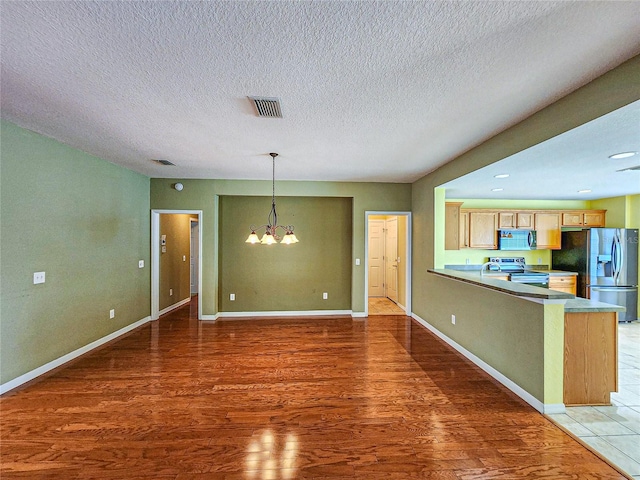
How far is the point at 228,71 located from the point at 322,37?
0.68 meters

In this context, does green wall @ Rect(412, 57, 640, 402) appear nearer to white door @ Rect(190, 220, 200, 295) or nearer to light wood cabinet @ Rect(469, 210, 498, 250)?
light wood cabinet @ Rect(469, 210, 498, 250)

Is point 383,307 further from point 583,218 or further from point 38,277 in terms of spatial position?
point 38,277

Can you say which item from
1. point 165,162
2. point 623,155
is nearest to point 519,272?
point 623,155

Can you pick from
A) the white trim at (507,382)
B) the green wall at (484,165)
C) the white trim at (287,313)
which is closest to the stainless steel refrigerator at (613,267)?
the green wall at (484,165)

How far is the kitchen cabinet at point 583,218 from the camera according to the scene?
579 cm

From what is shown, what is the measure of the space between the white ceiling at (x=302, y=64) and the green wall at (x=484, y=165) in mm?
105

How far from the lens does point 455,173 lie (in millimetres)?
3828

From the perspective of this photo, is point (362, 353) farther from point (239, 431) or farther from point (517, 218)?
point (517, 218)

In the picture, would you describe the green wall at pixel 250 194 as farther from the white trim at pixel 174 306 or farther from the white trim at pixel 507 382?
the white trim at pixel 507 382

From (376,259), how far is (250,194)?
160 inches

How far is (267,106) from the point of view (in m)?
2.34

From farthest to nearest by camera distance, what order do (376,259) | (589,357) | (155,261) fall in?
(376,259)
(155,261)
(589,357)

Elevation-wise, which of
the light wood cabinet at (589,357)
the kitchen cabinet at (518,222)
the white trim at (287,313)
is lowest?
the white trim at (287,313)

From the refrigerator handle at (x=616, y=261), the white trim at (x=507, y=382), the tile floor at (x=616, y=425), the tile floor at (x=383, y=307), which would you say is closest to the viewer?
the tile floor at (x=616, y=425)
